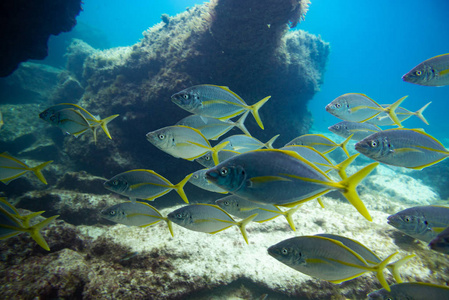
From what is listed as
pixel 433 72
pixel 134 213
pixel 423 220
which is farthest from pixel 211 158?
pixel 433 72

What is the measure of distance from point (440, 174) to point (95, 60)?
2231cm

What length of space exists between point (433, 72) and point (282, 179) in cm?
304

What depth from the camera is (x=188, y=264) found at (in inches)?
126

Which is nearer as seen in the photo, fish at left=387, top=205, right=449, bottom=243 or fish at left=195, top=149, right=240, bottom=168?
fish at left=387, top=205, right=449, bottom=243

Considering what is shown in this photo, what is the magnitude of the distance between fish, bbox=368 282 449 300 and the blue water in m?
58.3

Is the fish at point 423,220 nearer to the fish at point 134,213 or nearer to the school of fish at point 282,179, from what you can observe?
the school of fish at point 282,179

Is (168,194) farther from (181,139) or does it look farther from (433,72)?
(433,72)

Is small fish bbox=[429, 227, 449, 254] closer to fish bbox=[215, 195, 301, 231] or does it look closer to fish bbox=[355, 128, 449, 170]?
fish bbox=[355, 128, 449, 170]

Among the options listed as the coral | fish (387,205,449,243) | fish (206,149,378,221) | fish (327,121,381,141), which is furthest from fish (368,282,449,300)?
the coral

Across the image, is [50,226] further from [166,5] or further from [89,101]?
[166,5]

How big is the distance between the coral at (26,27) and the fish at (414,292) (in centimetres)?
1069

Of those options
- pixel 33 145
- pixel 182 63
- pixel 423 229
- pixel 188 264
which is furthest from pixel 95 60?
pixel 423 229

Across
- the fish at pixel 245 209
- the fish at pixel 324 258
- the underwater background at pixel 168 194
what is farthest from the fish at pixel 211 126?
the underwater background at pixel 168 194

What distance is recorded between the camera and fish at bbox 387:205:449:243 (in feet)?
7.95
